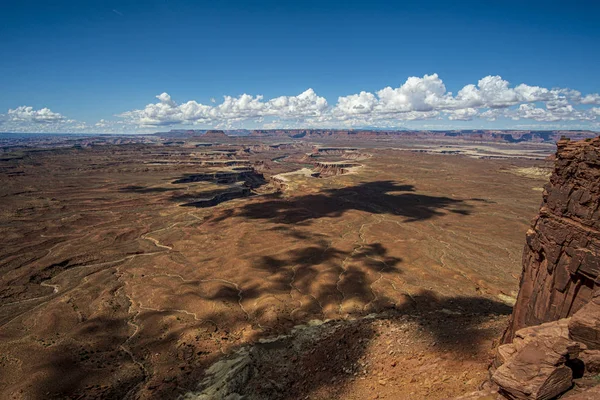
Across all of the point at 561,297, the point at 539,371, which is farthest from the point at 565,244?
the point at 539,371

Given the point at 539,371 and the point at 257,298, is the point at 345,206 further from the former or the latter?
the point at 539,371

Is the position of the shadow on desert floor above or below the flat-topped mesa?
below

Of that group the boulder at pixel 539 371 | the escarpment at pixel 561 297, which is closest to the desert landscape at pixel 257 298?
the escarpment at pixel 561 297

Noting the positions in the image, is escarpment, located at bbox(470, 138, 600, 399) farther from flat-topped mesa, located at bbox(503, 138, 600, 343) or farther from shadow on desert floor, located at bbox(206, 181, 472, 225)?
shadow on desert floor, located at bbox(206, 181, 472, 225)

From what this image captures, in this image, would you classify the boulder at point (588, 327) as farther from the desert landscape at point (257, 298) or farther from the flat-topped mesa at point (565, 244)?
the desert landscape at point (257, 298)

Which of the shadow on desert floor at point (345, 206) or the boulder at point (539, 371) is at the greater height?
the boulder at point (539, 371)

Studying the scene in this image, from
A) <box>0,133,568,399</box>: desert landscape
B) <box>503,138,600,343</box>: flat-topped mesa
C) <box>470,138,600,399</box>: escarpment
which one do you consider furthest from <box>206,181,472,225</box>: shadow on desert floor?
<box>470,138,600,399</box>: escarpment

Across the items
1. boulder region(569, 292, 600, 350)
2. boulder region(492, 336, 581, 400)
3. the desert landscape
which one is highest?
boulder region(569, 292, 600, 350)
